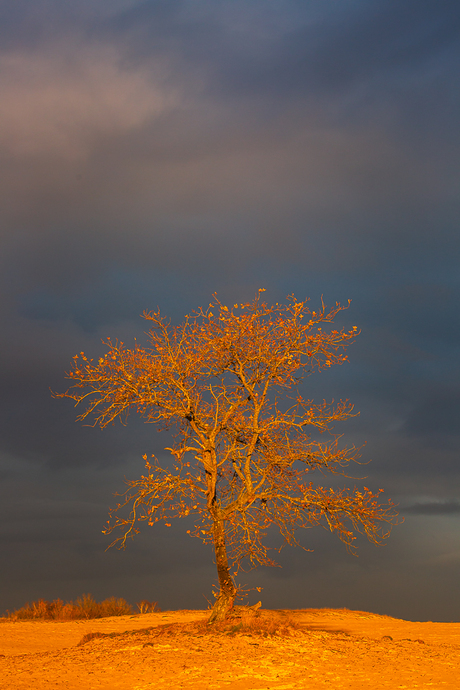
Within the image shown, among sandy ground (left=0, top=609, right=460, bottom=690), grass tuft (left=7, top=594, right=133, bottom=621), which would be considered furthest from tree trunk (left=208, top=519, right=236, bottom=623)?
grass tuft (left=7, top=594, right=133, bottom=621)

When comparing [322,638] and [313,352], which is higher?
[313,352]

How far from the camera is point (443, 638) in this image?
2011 centimetres

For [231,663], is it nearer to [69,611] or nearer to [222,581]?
[222,581]

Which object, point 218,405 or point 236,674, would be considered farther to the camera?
point 218,405

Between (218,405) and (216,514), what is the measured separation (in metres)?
3.04

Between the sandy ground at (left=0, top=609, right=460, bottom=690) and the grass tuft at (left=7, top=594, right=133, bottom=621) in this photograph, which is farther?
the grass tuft at (left=7, top=594, right=133, bottom=621)

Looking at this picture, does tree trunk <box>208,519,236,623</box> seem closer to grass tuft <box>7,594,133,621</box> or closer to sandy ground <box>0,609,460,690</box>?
sandy ground <box>0,609,460,690</box>

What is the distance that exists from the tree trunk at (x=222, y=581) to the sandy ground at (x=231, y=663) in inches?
34.8

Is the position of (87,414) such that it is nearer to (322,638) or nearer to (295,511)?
(295,511)

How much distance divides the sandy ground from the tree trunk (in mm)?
884

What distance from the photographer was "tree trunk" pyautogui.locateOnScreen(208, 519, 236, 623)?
1589 cm

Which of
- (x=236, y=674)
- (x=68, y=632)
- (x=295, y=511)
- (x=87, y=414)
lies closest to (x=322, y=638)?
(x=295, y=511)

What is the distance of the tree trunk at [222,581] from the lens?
1589cm

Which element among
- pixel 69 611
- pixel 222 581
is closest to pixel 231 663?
pixel 222 581
